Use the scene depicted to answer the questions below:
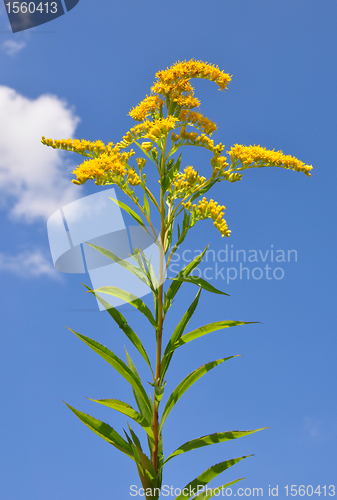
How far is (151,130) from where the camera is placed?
3.53 metres

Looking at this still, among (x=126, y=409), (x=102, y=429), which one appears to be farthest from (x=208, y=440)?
(x=102, y=429)

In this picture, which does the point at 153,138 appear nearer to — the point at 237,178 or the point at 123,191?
the point at 123,191

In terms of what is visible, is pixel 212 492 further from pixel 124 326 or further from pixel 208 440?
pixel 124 326

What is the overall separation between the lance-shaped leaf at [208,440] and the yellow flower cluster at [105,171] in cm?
241

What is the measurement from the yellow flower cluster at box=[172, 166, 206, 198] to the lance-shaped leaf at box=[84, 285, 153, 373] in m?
1.32

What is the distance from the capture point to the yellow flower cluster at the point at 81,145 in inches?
138

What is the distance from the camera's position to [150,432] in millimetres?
3094

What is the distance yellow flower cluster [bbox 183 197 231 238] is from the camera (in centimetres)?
329

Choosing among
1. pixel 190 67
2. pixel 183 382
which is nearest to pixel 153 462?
pixel 183 382

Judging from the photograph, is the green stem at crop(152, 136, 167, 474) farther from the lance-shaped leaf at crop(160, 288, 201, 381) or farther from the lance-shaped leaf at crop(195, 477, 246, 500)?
the lance-shaped leaf at crop(195, 477, 246, 500)

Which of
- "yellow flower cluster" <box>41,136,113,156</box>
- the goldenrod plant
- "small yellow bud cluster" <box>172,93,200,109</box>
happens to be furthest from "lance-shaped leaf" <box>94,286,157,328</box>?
"small yellow bud cluster" <box>172,93,200,109</box>

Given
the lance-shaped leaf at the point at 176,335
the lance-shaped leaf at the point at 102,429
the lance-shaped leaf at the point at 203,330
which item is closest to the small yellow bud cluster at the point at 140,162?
the lance-shaped leaf at the point at 176,335

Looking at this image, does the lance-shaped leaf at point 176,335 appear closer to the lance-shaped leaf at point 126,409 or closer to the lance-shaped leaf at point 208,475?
the lance-shaped leaf at point 126,409

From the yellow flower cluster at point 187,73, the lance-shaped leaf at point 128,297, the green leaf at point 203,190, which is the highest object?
the yellow flower cluster at point 187,73
